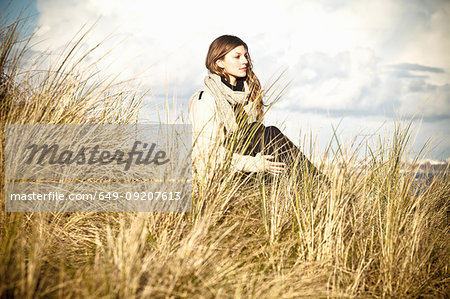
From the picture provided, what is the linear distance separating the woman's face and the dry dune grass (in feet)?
3.86

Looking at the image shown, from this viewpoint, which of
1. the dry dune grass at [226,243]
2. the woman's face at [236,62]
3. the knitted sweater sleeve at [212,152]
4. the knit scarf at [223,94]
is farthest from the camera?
the woman's face at [236,62]

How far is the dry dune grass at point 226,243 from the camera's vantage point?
4.33ft

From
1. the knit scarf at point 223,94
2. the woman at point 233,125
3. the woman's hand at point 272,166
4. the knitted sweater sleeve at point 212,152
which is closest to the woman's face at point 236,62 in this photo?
the woman at point 233,125

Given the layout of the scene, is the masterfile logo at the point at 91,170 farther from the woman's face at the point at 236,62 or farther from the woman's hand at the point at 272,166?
the woman's face at the point at 236,62

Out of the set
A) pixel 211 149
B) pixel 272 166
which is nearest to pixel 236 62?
pixel 272 166

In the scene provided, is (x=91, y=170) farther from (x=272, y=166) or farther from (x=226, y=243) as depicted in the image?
(x=272, y=166)

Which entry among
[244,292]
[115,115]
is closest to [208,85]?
[115,115]

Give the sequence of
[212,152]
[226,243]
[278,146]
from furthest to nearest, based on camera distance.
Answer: [278,146] → [212,152] → [226,243]

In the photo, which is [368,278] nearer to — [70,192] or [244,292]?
[244,292]

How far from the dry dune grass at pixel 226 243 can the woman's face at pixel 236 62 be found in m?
1.18

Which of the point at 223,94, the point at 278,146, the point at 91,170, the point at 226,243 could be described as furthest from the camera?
the point at 223,94

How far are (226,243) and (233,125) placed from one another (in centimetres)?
88

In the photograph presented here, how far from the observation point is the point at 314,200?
2.06m

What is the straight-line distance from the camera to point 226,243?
6.03 feet
